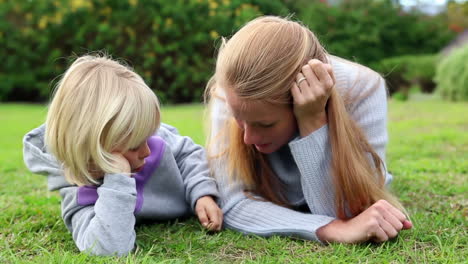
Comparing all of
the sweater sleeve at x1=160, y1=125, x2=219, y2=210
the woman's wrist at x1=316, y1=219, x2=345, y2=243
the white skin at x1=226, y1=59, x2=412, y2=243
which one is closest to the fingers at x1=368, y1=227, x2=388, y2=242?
the white skin at x1=226, y1=59, x2=412, y2=243

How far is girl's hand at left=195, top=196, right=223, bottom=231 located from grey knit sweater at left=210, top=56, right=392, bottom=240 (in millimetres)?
55

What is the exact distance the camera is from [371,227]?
6.63 feet

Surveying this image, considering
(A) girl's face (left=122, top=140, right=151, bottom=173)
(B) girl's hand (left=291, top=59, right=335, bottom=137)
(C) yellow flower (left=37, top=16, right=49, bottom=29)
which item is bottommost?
(C) yellow flower (left=37, top=16, right=49, bottom=29)

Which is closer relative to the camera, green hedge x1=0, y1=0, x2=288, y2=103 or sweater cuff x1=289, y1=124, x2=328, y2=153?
sweater cuff x1=289, y1=124, x2=328, y2=153

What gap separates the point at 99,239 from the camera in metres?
2.00

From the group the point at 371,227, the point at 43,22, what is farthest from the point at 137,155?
the point at 43,22

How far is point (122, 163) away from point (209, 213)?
0.49m

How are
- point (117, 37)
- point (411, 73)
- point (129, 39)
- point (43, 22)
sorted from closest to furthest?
point (43, 22), point (117, 37), point (129, 39), point (411, 73)

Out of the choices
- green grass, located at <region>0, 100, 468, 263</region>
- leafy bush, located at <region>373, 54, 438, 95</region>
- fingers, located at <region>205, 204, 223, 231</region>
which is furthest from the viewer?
leafy bush, located at <region>373, 54, 438, 95</region>

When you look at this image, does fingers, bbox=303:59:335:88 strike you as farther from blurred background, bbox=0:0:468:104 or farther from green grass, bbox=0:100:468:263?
blurred background, bbox=0:0:468:104

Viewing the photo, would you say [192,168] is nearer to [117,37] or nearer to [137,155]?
[137,155]

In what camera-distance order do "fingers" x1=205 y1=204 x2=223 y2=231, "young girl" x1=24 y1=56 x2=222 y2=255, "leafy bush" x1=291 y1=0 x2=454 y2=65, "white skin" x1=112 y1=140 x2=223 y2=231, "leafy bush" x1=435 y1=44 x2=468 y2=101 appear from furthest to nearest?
"leafy bush" x1=291 y1=0 x2=454 y2=65 < "leafy bush" x1=435 y1=44 x2=468 y2=101 < "fingers" x1=205 y1=204 x2=223 y2=231 < "white skin" x1=112 y1=140 x2=223 y2=231 < "young girl" x1=24 y1=56 x2=222 y2=255

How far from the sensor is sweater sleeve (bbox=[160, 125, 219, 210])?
A: 2508 millimetres

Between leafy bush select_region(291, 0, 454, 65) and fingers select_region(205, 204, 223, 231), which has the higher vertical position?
fingers select_region(205, 204, 223, 231)
